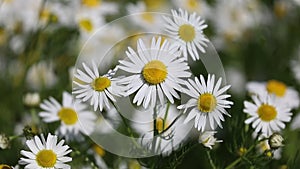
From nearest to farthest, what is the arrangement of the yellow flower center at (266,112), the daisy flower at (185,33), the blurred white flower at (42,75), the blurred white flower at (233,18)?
the daisy flower at (185,33), the yellow flower center at (266,112), the blurred white flower at (42,75), the blurred white flower at (233,18)

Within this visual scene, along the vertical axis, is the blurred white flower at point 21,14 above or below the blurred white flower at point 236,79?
above

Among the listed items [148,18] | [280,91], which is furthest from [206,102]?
[148,18]

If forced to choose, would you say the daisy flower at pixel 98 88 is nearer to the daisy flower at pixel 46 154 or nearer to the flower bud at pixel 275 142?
the daisy flower at pixel 46 154

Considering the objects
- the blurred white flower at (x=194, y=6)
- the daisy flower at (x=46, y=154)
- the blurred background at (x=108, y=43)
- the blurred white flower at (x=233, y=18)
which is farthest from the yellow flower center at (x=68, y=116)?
the blurred white flower at (x=233, y=18)

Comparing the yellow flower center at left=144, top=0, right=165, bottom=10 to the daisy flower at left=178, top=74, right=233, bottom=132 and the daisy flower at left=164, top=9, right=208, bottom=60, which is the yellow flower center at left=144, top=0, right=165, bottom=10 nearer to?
the daisy flower at left=164, top=9, right=208, bottom=60

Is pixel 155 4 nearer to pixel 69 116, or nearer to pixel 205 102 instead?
pixel 69 116

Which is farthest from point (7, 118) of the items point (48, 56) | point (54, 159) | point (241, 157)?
point (241, 157)
